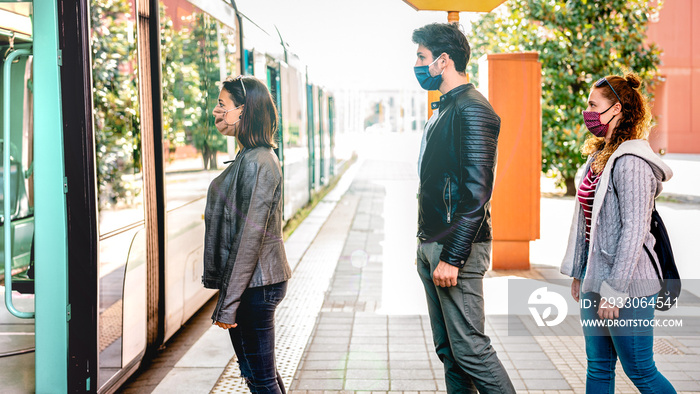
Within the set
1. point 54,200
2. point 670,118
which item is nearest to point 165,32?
point 54,200

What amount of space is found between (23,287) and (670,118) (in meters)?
34.8

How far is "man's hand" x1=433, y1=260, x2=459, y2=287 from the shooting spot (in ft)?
8.89

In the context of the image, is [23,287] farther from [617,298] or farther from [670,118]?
[670,118]

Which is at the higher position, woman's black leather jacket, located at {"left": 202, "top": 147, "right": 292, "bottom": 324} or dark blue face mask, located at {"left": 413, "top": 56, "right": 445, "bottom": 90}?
dark blue face mask, located at {"left": 413, "top": 56, "right": 445, "bottom": 90}

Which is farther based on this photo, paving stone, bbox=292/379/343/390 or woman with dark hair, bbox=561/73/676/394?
paving stone, bbox=292/379/343/390

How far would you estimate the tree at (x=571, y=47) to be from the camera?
13133 mm

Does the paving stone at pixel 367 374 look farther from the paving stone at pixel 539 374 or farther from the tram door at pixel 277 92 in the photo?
the tram door at pixel 277 92

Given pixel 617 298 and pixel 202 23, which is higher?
pixel 202 23

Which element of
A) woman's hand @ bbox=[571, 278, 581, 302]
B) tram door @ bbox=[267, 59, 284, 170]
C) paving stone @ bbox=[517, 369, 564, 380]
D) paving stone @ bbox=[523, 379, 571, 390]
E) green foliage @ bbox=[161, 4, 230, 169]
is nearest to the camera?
woman's hand @ bbox=[571, 278, 581, 302]

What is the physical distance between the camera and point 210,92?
5.10 metres

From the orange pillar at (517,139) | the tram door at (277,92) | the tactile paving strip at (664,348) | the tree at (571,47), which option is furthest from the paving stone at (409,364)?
the tree at (571,47)

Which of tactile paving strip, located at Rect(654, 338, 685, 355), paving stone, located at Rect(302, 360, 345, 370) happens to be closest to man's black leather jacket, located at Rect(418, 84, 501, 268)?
paving stone, located at Rect(302, 360, 345, 370)

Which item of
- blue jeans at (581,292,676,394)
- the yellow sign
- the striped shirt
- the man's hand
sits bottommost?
blue jeans at (581,292,676,394)

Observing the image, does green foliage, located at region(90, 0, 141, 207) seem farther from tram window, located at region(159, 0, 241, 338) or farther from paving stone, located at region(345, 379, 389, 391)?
paving stone, located at region(345, 379, 389, 391)
